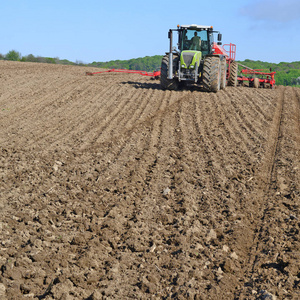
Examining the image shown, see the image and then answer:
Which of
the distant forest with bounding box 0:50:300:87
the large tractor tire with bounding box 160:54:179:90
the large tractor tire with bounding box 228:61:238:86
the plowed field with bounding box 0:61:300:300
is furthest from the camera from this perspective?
the distant forest with bounding box 0:50:300:87

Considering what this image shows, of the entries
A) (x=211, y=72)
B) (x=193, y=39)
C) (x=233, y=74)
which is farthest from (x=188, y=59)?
(x=233, y=74)

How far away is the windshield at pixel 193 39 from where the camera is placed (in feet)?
52.7

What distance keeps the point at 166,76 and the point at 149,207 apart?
10.8 metres

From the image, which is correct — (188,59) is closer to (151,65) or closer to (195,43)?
(195,43)

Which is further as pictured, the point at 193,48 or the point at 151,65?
the point at 151,65

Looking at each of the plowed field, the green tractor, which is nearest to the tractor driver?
the green tractor

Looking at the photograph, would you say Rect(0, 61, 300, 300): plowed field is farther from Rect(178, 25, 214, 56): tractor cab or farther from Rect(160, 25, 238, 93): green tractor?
Rect(178, 25, 214, 56): tractor cab

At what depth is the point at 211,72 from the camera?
1524 centimetres

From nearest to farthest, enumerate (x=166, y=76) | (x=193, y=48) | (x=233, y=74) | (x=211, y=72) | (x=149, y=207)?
1. (x=149, y=207)
2. (x=211, y=72)
3. (x=166, y=76)
4. (x=193, y=48)
5. (x=233, y=74)

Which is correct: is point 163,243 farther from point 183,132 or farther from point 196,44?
point 196,44

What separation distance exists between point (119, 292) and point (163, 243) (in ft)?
3.50

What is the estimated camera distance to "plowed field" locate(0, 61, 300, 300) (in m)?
4.08

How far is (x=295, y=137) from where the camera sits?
9.84m

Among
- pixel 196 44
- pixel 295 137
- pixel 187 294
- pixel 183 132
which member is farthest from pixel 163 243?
pixel 196 44
